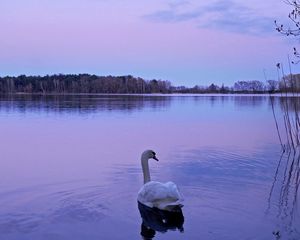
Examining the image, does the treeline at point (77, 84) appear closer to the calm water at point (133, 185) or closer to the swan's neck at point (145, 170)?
the calm water at point (133, 185)

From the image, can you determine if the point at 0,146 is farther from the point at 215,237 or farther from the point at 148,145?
the point at 215,237

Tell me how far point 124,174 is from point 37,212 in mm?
3713

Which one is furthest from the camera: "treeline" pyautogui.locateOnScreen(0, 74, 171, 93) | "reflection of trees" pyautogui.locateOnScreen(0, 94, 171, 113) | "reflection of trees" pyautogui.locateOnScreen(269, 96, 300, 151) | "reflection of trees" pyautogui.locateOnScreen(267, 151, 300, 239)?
"treeline" pyautogui.locateOnScreen(0, 74, 171, 93)

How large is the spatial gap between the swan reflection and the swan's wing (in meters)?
0.15

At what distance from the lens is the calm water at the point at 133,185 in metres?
7.48

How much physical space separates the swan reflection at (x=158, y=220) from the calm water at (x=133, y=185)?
4cm

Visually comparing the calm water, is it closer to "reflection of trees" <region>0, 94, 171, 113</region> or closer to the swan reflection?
the swan reflection

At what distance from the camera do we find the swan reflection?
748cm

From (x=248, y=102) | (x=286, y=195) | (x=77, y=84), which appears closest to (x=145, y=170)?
(x=286, y=195)

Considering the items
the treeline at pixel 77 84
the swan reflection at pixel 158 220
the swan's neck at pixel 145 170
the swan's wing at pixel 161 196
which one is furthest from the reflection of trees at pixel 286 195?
the treeline at pixel 77 84

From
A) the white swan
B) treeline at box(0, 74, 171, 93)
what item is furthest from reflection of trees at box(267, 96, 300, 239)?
treeline at box(0, 74, 171, 93)

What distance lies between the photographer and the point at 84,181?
10.9 metres

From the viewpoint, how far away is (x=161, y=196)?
818cm

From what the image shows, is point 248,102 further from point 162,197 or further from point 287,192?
point 162,197
